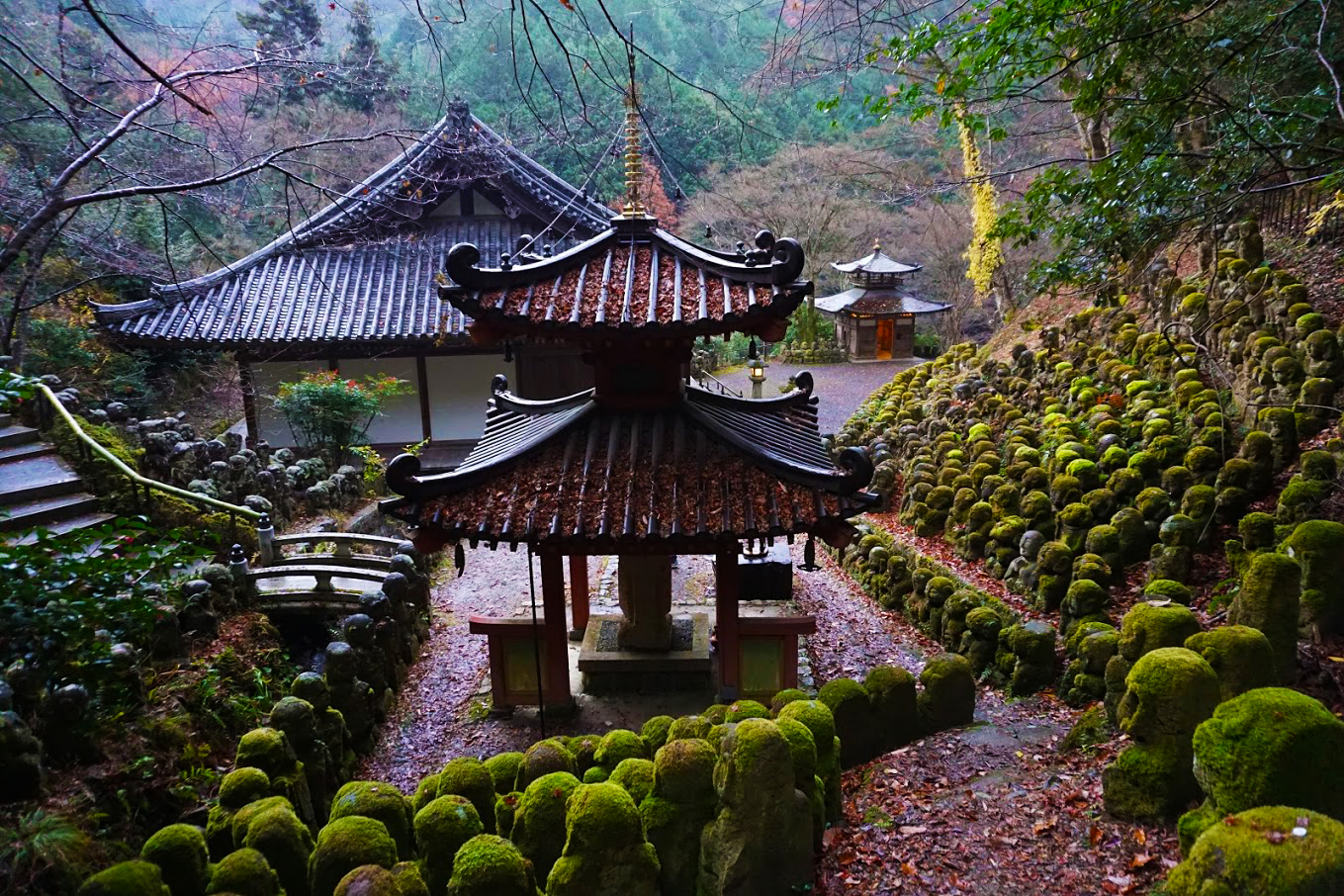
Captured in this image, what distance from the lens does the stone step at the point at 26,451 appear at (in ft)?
32.0

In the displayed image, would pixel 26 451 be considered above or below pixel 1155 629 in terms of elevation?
above

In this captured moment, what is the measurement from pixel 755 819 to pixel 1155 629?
3.03 m

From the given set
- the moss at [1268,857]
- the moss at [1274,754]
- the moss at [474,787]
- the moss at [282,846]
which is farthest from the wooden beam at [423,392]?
the moss at [1268,857]

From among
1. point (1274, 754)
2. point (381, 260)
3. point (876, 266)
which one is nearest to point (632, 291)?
point (1274, 754)

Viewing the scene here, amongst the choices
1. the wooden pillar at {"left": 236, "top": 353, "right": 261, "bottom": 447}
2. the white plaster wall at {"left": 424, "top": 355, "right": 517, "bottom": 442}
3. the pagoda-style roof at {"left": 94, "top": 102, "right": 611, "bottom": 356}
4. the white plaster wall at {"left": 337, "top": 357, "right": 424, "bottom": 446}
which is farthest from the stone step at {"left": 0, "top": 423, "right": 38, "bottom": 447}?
the white plaster wall at {"left": 424, "top": 355, "right": 517, "bottom": 442}

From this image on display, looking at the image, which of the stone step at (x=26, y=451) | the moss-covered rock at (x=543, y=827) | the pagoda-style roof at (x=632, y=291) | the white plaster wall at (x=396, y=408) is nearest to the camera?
the moss-covered rock at (x=543, y=827)

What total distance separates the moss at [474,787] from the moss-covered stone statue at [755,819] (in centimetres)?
133

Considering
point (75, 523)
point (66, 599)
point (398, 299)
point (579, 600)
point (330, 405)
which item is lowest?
point (579, 600)

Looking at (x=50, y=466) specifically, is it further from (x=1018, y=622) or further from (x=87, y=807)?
(x=1018, y=622)

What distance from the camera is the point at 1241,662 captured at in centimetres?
419

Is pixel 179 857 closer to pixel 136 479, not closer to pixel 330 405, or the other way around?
pixel 136 479

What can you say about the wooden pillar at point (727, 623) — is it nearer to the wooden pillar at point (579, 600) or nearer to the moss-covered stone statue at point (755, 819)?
the wooden pillar at point (579, 600)

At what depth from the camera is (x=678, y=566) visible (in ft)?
37.8

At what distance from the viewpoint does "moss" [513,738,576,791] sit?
434cm
